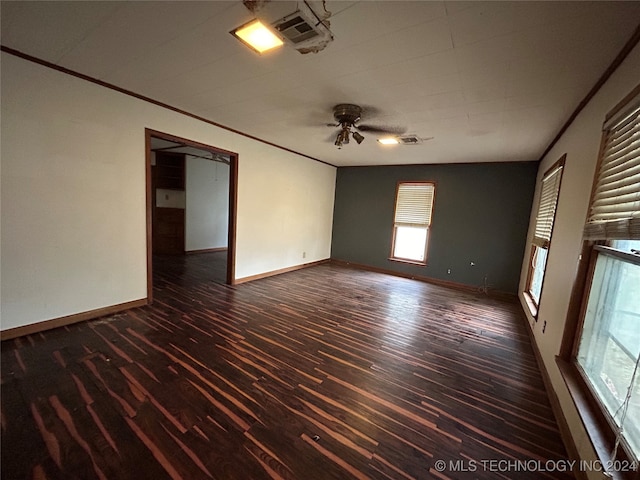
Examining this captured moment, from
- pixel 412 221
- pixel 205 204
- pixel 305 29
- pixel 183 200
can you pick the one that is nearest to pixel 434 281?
pixel 412 221

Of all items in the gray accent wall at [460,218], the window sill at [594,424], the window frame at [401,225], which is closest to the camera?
the window sill at [594,424]

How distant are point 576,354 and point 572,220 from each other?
3.54 ft

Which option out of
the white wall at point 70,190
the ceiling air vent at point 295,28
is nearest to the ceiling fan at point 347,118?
the ceiling air vent at point 295,28

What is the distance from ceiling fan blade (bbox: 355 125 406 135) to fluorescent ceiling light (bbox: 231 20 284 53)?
1.64m

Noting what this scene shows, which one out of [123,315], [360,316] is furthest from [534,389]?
[123,315]

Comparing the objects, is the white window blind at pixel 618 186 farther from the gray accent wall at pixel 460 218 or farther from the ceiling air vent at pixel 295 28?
the gray accent wall at pixel 460 218

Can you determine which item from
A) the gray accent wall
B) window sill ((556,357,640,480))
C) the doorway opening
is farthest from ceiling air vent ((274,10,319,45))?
the doorway opening

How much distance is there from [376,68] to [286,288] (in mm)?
3328

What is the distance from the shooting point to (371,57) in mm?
1848

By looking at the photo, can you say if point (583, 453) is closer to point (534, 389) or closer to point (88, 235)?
point (534, 389)

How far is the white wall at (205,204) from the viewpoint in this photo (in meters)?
6.53

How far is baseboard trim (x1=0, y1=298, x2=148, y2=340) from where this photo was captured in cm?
228

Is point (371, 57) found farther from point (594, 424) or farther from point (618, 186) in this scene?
point (594, 424)

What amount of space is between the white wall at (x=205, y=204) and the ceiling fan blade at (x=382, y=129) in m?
4.55
